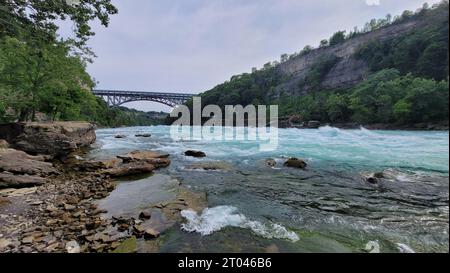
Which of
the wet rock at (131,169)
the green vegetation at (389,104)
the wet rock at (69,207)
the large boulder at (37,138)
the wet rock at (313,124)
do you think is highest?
the green vegetation at (389,104)

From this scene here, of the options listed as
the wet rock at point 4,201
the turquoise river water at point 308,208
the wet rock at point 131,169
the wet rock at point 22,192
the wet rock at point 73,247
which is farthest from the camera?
the wet rock at point 131,169

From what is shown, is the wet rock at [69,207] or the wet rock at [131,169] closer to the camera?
the wet rock at [69,207]

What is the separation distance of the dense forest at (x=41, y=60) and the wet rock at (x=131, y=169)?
13.4 ft

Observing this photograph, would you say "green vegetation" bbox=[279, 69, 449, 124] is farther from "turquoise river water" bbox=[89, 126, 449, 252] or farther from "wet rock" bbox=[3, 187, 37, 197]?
"wet rock" bbox=[3, 187, 37, 197]

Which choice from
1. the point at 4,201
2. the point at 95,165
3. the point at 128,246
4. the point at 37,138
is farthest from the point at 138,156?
the point at 128,246

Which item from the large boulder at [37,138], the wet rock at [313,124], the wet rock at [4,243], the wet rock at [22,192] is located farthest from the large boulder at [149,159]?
the wet rock at [313,124]

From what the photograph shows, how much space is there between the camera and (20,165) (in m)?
7.29

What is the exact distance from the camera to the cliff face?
52.4 m

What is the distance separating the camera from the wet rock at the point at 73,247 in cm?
341

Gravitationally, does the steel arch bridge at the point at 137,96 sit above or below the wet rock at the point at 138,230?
above

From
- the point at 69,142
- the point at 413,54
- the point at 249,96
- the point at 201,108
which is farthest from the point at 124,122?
the point at 413,54

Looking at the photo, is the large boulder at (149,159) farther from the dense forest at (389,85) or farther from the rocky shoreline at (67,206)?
the dense forest at (389,85)

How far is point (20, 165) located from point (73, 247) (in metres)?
5.46

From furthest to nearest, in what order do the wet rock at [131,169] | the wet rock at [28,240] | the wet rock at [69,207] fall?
the wet rock at [131,169] < the wet rock at [69,207] < the wet rock at [28,240]
